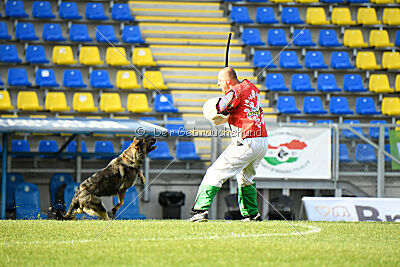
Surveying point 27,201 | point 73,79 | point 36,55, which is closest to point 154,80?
point 73,79

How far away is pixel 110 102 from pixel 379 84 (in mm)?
7072

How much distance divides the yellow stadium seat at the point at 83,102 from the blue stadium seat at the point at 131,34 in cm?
208

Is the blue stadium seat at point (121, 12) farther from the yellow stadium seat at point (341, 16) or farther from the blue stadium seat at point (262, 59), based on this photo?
the yellow stadium seat at point (341, 16)

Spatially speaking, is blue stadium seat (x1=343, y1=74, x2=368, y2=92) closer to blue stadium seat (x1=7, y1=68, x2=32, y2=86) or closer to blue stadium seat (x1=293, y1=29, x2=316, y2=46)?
blue stadium seat (x1=293, y1=29, x2=316, y2=46)

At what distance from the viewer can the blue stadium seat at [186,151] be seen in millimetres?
13469

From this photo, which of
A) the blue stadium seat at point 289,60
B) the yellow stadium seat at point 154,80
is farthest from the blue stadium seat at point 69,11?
the blue stadium seat at point 289,60

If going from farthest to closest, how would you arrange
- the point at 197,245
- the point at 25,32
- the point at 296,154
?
the point at 25,32, the point at 296,154, the point at 197,245

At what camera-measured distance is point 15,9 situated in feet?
54.2

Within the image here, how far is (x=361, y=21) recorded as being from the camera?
17.6m

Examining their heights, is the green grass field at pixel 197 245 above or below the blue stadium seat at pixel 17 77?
below

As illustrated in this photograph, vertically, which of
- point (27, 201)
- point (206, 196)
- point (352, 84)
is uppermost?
point (352, 84)

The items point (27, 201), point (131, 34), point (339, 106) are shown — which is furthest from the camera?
point (131, 34)

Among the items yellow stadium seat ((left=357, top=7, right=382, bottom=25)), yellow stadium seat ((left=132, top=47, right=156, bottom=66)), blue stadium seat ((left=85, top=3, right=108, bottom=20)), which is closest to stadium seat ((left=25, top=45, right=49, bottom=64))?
blue stadium seat ((left=85, top=3, right=108, bottom=20))

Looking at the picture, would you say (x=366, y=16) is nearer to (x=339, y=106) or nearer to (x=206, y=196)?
(x=339, y=106)
